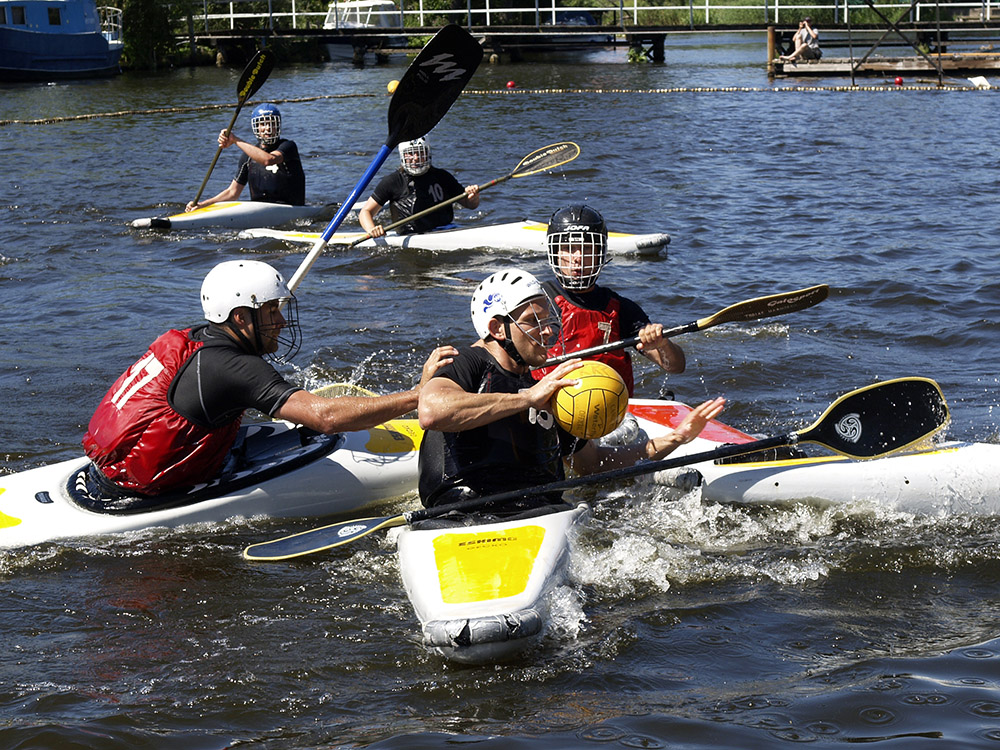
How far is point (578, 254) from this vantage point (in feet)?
17.9

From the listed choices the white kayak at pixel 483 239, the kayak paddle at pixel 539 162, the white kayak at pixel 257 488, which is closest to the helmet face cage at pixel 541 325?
the white kayak at pixel 257 488

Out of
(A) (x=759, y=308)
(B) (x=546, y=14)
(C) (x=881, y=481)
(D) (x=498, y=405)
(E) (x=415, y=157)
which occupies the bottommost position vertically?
(C) (x=881, y=481)

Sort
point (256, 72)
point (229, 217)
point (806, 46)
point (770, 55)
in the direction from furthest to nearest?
1. point (770, 55)
2. point (806, 46)
3. point (229, 217)
4. point (256, 72)

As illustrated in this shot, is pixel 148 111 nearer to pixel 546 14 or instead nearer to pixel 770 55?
pixel 770 55

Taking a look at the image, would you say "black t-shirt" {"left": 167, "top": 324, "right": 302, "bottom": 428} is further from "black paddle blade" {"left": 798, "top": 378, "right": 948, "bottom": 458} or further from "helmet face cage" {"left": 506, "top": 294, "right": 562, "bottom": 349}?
"black paddle blade" {"left": 798, "top": 378, "right": 948, "bottom": 458}

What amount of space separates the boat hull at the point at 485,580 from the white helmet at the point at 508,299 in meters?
0.76

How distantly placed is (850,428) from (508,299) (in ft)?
6.52

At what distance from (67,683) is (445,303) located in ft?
19.8

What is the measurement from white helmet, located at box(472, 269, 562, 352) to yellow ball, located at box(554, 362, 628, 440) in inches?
9.2

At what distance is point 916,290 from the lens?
31.6 feet

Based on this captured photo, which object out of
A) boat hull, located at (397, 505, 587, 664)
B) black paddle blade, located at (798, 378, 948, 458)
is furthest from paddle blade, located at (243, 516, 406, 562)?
black paddle blade, located at (798, 378, 948, 458)

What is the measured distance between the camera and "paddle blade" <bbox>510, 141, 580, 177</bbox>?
10.2 metres

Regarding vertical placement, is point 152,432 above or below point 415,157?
below

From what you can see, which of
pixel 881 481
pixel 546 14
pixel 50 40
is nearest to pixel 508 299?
pixel 881 481
